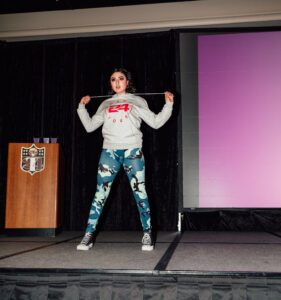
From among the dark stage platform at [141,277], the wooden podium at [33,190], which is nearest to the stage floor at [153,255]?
the dark stage platform at [141,277]

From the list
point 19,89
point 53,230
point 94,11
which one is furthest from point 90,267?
point 94,11

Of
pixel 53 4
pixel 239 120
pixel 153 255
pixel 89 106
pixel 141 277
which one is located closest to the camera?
pixel 141 277

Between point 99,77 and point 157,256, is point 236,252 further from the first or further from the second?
point 99,77

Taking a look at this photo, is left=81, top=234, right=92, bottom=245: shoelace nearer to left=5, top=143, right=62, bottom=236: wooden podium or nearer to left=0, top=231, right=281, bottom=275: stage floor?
left=0, top=231, right=281, bottom=275: stage floor

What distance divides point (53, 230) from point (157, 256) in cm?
148

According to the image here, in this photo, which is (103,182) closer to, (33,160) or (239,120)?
(33,160)

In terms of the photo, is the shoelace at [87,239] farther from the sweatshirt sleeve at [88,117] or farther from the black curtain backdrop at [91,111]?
the black curtain backdrop at [91,111]

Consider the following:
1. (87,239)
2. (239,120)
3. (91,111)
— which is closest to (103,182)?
(87,239)

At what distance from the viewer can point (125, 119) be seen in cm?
250

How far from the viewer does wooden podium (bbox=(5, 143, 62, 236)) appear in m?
3.31

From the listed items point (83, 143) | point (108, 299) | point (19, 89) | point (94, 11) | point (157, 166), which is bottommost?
point (108, 299)

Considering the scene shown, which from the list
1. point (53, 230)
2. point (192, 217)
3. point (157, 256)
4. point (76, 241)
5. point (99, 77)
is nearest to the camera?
point (157, 256)

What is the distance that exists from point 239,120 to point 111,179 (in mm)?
1997

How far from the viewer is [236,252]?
2.32 meters
